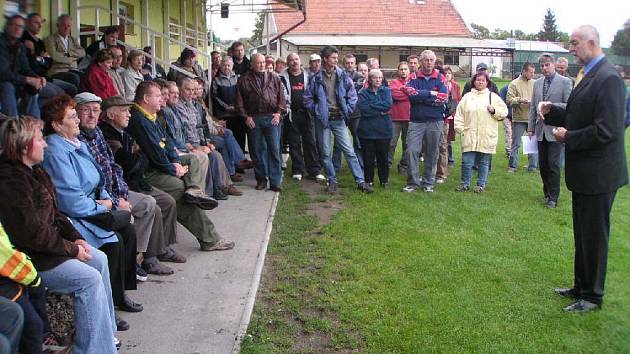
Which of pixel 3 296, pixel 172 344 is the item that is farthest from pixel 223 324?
pixel 3 296

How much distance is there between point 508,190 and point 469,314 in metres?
5.60

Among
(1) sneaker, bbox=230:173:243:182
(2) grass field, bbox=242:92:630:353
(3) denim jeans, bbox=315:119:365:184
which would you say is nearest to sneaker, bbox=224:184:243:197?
(2) grass field, bbox=242:92:630:353

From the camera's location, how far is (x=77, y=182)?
15.0 ft

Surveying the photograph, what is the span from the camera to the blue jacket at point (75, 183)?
4.48 metres

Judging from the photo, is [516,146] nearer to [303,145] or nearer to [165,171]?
[303,145]

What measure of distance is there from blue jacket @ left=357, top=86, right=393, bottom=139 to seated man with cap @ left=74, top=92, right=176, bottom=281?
4399mm

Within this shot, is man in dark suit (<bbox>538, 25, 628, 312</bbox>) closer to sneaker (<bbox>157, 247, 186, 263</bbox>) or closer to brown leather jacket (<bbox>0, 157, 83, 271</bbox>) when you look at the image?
sneaker (<bbox>157, 247, 186, 263</bbox>)

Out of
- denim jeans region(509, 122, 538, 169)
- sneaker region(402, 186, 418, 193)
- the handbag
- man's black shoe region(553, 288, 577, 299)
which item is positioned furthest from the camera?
denim jeans region(509, 122, 538, 169)

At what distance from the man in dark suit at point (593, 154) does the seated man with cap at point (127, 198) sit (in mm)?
3409

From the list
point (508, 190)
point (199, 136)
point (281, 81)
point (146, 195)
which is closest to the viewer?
point (146, 195)

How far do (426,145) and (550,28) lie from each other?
93.3 m

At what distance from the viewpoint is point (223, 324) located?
15.9 feet

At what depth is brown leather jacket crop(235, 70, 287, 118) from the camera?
9.23 metres

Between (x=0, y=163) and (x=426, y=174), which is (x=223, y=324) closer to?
(x=0, y=163)
